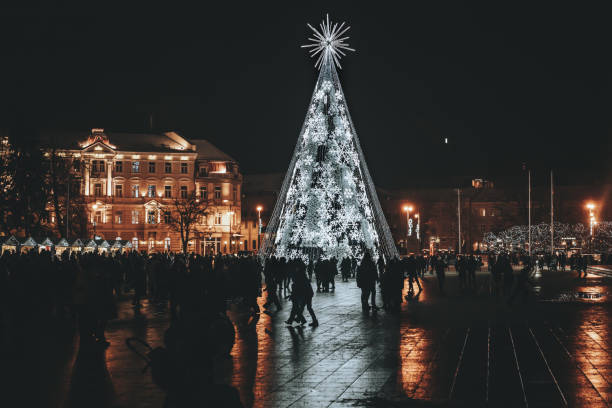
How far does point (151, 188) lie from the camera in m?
96.4

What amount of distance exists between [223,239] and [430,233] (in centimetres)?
3532

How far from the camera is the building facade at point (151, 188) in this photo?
9381 centimetres

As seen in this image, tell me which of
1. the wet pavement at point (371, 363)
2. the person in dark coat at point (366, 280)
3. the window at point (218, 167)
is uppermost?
the window at point (218, 167)

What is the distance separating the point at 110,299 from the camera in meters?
14.2

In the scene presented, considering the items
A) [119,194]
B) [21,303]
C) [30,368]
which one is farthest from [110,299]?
[119,194]

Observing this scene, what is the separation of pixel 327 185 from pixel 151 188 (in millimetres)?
62724

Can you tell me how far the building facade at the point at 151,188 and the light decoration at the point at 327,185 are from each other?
53284mm

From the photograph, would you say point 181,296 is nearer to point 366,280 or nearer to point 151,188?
point 366,280

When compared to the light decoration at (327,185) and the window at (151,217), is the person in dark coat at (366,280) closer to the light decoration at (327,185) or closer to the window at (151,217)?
the light decoration at (327,185)

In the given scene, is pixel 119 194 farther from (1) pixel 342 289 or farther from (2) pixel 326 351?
(2) pixel 326 351

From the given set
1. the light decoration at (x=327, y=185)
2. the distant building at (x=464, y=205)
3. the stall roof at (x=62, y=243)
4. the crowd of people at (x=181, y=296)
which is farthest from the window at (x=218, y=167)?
the crowd of people at (x=181, y=296)

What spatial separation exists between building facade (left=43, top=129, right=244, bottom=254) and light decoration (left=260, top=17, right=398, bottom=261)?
175ft

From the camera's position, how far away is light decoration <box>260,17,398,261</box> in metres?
36.3

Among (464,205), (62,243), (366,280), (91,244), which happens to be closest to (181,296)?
(366,280)
